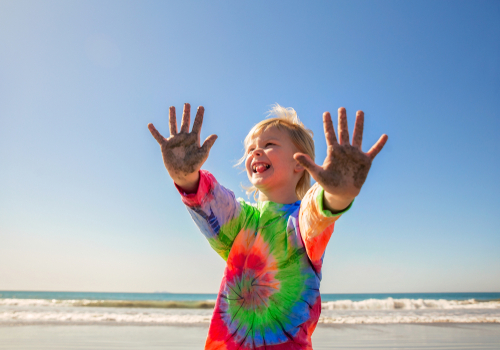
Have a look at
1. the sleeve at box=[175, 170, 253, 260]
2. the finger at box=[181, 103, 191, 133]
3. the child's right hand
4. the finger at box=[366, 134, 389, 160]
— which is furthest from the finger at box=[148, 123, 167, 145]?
the finger at box=[366, 134, 389, 160]

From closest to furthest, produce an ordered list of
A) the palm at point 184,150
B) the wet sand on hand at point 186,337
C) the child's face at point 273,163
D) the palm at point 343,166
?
the palm at point 343,166, the palm at point 184,150, the child's face at point 273,163, the wet sand on hand at point 186,337

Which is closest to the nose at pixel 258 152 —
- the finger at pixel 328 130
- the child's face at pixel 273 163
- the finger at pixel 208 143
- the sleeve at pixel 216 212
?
the child's face at pixel 273 163

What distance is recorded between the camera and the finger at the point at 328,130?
4.26 feet

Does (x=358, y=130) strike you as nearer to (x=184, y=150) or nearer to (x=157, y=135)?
(x=184, y=150)

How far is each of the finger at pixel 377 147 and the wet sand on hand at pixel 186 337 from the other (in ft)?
17.8

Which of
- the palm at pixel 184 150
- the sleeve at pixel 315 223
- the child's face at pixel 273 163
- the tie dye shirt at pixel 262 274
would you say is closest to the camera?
the sleeve at pixel 315 223

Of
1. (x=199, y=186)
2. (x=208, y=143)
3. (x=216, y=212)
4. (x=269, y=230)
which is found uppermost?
(x=208, y=143)

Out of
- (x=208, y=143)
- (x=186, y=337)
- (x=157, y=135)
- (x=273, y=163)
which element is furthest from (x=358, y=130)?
(x=186, y=337)

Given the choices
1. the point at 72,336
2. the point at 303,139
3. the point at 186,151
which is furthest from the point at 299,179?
the point at 72,336

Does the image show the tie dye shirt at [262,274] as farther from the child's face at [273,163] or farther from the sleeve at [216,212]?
the child's face at [273,163]

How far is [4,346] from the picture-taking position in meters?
5.62

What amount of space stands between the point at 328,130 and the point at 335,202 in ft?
0.95

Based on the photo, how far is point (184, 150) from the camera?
1521 mm

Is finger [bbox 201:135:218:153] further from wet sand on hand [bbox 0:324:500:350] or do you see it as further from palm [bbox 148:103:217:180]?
wet sand on hand [bbox 0:324:500:350]
